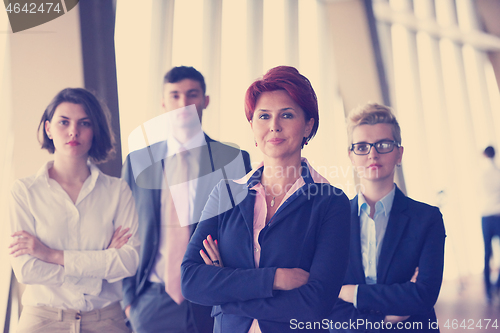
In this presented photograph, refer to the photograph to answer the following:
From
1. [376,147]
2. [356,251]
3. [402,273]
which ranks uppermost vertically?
[376,147]

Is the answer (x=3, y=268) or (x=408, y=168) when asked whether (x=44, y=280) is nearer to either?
(x=3, y=268)

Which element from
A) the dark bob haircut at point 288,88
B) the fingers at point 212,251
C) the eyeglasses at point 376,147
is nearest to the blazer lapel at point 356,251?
the eyeglasses at point 376,147

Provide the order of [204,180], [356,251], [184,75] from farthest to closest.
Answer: [184,75] < [204,180] < [356,251]

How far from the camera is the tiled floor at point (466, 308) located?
2336 millimetres

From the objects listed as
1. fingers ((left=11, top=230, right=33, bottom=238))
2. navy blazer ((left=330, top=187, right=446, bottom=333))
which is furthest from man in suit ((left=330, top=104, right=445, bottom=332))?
fingers ((left=11, top=230, right=33, bottom=238))

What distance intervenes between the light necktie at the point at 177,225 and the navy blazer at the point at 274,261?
21.2 inches

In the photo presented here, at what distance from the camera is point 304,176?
201cm

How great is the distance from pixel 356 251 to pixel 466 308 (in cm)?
86

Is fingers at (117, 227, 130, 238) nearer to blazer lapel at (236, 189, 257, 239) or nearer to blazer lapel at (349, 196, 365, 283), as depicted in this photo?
blazer lapel at (236, 189, 257, 239)

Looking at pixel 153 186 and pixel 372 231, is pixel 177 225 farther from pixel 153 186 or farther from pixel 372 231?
pixel 372 231

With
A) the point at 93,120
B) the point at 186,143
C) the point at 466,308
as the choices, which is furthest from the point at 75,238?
the point at 466,308

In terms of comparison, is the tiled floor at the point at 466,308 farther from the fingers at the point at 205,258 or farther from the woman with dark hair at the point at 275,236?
the fingers at the point at 205,258

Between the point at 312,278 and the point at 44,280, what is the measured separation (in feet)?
5.13

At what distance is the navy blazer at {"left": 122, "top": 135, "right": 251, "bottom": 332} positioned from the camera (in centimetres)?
240
